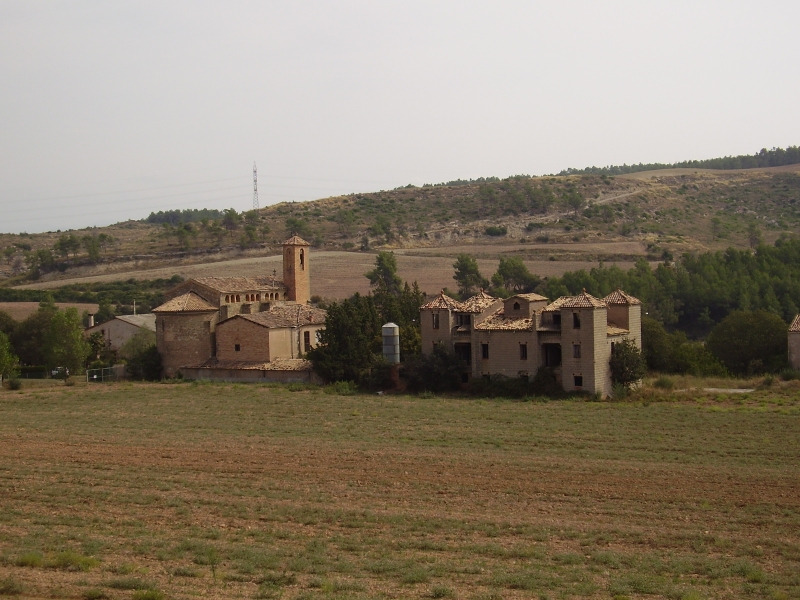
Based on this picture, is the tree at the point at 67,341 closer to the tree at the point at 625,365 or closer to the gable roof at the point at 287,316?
the gable roof at the point at 287,316

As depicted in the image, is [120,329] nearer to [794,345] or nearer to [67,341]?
[67,341]

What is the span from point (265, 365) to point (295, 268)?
10.0m

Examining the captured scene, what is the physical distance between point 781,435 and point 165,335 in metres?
32.1

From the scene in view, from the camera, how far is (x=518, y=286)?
269ft

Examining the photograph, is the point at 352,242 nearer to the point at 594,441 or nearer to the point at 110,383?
the point at 110,383

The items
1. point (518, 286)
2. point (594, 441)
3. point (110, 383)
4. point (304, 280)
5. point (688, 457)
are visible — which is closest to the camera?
point (688, 457)

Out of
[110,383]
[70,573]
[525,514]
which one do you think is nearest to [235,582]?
[70,573]

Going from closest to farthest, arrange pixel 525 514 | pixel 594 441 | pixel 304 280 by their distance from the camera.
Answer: pixel 525 514 → pixel 594 441 → pixel 304 280

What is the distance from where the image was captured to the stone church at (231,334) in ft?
162

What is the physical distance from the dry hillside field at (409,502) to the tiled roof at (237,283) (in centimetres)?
1517

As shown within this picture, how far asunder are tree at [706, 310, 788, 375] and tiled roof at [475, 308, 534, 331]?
37.9 ft

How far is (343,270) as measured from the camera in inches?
3733

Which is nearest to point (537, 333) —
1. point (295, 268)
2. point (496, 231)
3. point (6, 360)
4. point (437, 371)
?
point (437, 371)

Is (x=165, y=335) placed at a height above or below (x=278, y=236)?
below
